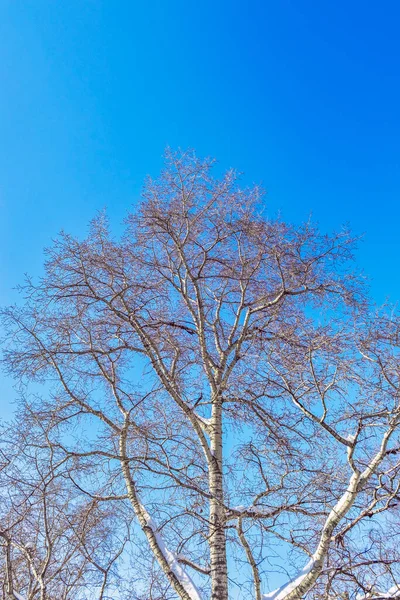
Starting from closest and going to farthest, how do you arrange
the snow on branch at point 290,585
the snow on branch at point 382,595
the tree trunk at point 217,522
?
1. the snow on branch at point 382,595
2. the snow on branch at point 290,585
3. the tree trunk at point 217,522

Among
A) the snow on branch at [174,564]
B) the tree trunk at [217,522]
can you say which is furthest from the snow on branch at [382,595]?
the snow on branch at [174,564]

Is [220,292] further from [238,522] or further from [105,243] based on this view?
[238,522]

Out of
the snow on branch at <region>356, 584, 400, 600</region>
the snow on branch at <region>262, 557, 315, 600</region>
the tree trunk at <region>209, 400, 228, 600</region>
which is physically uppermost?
the tree trunk at <region>209, 400, 228, 600</region>

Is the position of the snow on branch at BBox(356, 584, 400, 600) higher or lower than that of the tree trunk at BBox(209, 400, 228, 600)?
lower

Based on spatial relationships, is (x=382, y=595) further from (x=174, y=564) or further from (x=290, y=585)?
(x=174, y=564)

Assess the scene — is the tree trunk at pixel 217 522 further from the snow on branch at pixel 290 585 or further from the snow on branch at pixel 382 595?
the snow on branch at pixel 382 595

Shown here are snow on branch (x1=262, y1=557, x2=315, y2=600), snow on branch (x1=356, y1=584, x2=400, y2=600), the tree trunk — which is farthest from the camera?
the tree trunk

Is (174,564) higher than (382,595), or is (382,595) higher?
(174,564)

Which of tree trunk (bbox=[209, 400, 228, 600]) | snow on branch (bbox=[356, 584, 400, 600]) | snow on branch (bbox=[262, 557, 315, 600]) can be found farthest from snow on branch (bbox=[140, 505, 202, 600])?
snow on branch (bbox=[356, 584, 400, 600])

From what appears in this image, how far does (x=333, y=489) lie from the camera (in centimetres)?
673

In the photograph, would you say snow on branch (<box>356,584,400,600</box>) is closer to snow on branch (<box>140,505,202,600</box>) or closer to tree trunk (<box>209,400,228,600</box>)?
tree trunk (<box>209,400,228,600</box>)

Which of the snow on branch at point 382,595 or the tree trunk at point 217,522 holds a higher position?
the tree trunk at point 217,522

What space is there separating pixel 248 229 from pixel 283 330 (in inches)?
69.5

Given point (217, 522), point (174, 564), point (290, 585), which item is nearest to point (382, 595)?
point (290, 585)
